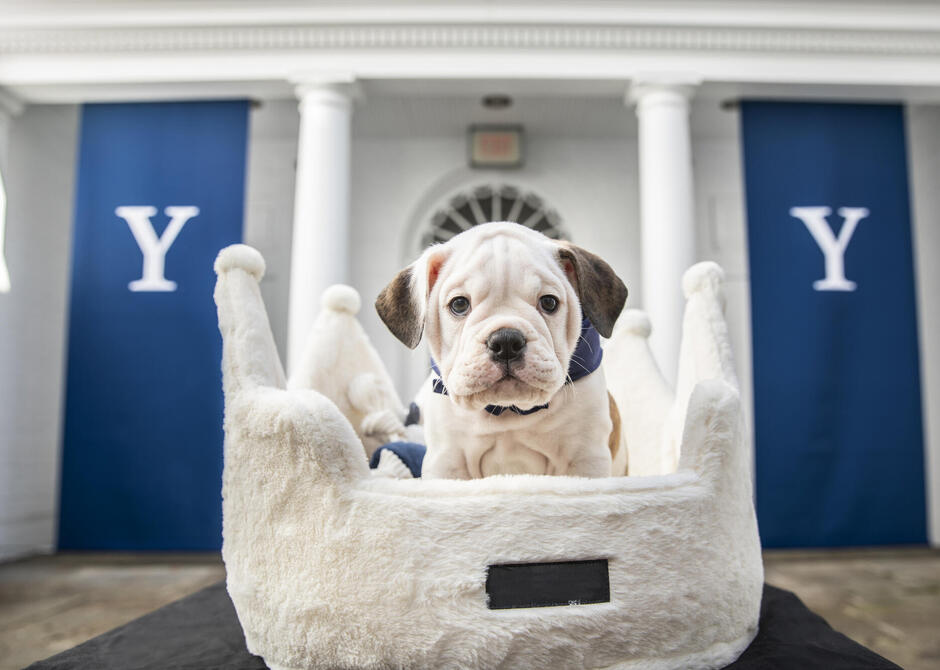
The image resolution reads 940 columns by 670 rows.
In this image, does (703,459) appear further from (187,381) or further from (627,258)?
(627,258)

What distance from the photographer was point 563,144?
3.93 m

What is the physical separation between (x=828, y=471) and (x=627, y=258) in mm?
1710

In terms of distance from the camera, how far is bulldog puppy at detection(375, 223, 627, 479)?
1.89 feet

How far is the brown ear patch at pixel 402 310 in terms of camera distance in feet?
2.27

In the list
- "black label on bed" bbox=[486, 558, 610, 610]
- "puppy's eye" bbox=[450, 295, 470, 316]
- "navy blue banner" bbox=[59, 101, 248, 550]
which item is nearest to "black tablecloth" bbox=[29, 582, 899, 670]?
"black label on bed" bbox=[486, 558, 610, 610]

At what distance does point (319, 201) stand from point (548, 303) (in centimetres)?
224

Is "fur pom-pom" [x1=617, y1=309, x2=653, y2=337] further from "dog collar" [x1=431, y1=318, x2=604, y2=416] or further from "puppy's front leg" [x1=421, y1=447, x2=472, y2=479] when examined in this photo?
"puppy's front leg" [x1=421, y1=447, x2=472, y2=479]

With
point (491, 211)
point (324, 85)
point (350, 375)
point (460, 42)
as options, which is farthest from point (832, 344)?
point (324, 85)

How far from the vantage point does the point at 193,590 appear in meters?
2.31

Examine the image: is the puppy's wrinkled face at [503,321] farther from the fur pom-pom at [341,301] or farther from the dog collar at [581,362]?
the fur pom-pom at [341,301]

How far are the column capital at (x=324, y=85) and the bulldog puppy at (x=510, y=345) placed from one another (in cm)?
232

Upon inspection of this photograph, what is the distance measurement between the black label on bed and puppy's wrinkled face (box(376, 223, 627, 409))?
0.53ft

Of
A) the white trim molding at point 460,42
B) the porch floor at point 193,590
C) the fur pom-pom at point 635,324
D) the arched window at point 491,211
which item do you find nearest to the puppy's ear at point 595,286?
the fur pom-pom at point 635,324

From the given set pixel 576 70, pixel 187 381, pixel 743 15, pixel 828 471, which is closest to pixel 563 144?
pixel 576 70
